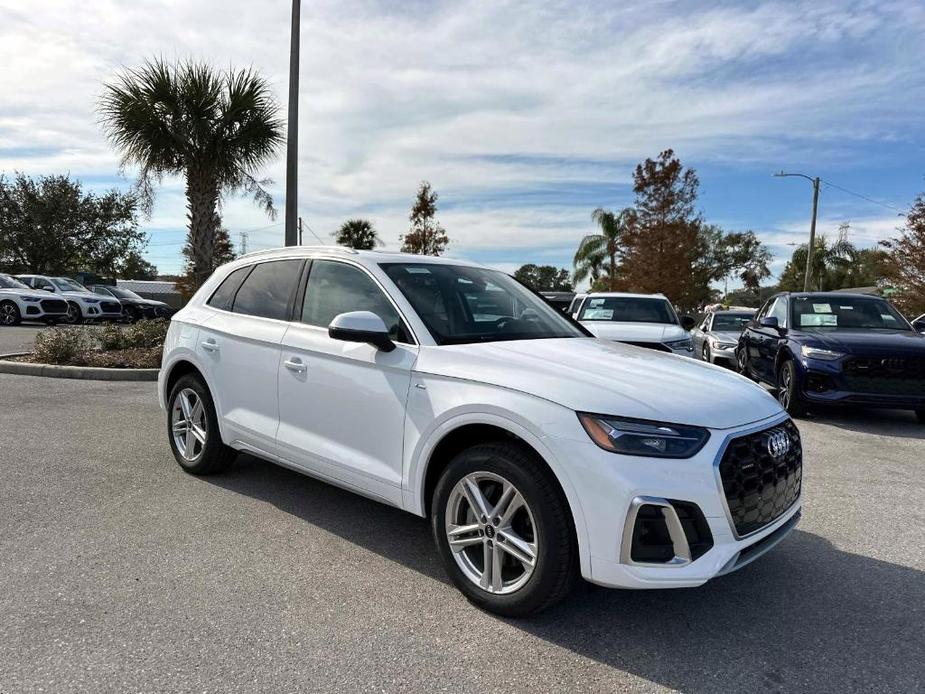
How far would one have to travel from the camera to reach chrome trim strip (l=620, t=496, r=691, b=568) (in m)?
A: 2.54

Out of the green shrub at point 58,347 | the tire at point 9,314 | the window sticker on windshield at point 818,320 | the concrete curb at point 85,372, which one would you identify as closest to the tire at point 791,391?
the window sticker on windshield at point 818,320

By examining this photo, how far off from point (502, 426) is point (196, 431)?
293 cm

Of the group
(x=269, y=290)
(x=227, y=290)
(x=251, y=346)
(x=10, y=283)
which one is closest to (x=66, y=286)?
(x=10, y=283)

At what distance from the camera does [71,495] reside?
4434mm

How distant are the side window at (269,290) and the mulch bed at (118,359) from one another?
6.06 m

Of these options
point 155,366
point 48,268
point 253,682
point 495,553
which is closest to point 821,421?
point 495,553

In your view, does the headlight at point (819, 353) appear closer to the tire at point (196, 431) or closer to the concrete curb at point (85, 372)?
the tire at point (196, 431)

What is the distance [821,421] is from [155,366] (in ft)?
30.0

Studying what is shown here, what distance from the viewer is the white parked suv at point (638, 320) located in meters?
8.75

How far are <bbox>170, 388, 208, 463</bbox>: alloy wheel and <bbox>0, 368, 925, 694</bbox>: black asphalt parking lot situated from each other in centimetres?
29

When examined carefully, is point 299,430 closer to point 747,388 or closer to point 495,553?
point 495,553

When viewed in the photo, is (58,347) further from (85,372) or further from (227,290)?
(227,290)

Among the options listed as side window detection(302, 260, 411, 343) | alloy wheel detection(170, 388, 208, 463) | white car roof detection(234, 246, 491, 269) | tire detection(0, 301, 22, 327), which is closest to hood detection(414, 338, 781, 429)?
side window detection(302, 260, 411, 343)

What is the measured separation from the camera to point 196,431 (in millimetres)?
4840
